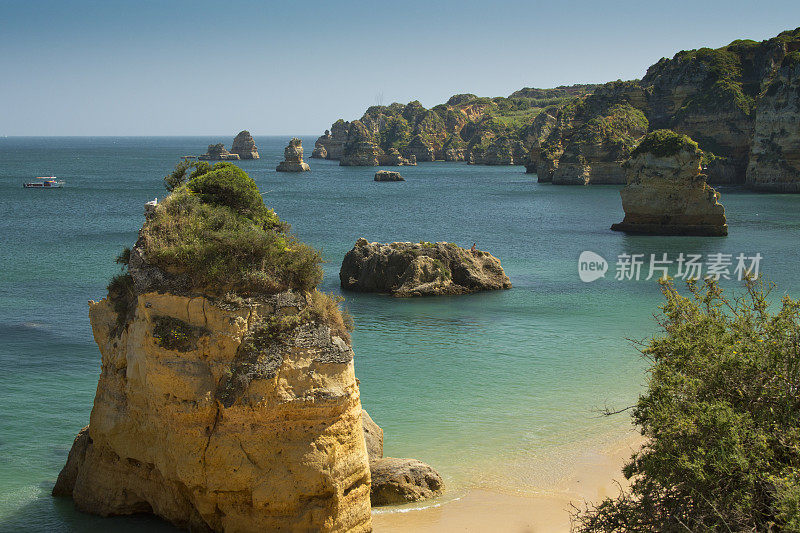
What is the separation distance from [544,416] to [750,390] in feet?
34.3

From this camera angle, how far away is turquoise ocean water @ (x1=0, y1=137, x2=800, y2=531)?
1828 centimetres

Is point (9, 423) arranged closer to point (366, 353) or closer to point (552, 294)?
point (366, 353)

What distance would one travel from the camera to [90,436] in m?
14.7

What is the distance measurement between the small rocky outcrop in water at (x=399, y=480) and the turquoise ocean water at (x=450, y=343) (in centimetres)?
71

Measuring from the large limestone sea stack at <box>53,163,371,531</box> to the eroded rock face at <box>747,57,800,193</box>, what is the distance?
307 ft

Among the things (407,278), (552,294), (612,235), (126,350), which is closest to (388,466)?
(126,350)

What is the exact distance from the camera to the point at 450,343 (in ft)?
94.9

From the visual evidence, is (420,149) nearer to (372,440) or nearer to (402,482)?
(372,440)

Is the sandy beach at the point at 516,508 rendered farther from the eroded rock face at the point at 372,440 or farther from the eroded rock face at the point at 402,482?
the eroded rock face at the point at 372,440

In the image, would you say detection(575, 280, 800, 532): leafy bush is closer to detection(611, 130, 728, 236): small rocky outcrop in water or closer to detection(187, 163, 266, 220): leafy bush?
detection(187, 163, 266, 220): leafy bush

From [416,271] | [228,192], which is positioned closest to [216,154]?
[416,271]

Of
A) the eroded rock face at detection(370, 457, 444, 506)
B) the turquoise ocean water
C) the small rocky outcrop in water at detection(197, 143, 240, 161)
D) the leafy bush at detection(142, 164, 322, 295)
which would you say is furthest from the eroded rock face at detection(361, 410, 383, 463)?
the small rocky outcrop in water at detection(197, 143, 240, 161)

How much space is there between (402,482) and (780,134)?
92.3 metres
